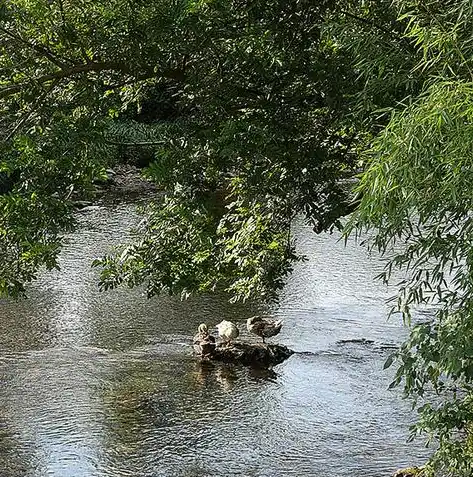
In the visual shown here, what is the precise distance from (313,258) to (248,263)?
547 centimetres

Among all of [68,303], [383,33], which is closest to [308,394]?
[68,303]

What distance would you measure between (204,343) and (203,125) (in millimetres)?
3640

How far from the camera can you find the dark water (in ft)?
18.5

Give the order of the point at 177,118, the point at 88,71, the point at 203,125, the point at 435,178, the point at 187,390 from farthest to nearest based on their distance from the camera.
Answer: the point at 187,390 < the point at 177,118 < the point at 88,71 < the point at 203,125 < the point at 435,178

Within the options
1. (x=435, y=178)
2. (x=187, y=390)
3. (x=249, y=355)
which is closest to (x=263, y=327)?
(x=249, y=355)

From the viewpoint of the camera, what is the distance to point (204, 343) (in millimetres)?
7320

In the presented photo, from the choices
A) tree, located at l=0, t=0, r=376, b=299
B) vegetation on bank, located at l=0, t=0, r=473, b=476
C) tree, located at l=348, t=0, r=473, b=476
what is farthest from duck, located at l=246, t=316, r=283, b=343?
tree, located at l=348, t=0, r=473, b=476

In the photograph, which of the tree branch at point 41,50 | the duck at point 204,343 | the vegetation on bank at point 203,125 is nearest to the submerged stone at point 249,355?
the duck at point 204,343

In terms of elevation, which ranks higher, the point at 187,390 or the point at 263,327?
the point at 263,327

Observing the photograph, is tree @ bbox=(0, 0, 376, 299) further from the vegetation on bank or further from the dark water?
the dark water

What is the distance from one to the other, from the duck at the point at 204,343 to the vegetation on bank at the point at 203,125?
2.75 meters

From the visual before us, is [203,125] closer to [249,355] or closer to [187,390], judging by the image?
[187,390]

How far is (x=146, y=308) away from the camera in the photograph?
8.59 m

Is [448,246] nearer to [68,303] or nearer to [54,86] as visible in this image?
[54,86]
